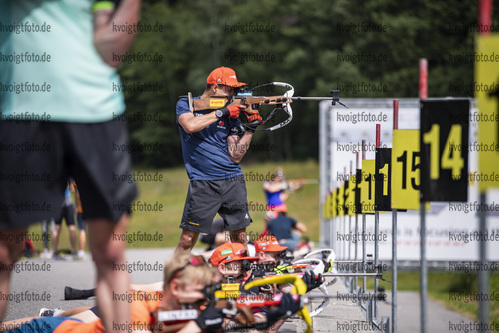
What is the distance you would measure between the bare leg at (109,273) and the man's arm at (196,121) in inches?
129

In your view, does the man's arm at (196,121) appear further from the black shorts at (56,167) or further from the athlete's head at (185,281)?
the black shorts at (56,167)

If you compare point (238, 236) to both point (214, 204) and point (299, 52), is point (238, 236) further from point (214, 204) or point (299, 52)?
point (299, 52)

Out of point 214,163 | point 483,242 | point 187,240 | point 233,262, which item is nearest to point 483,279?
point 483,242

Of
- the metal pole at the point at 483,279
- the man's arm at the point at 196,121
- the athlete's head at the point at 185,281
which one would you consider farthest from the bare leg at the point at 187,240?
the metal pole at the point at 483,279

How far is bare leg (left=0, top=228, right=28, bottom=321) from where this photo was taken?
10.7 feet

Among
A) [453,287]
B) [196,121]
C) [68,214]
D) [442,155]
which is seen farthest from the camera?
[453,287]

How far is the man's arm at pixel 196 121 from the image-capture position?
6.39m

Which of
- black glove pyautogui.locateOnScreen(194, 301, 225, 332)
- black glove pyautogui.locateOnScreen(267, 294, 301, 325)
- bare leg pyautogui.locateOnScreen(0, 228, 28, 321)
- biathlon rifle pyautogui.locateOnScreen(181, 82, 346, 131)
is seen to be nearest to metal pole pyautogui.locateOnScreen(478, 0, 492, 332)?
black glove pyautogui.locateOnScreen(267, 294, 301, 325)

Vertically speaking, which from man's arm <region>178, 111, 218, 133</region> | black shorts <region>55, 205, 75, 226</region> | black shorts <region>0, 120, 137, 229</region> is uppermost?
man's arm <region>178, 111, 218, 133</region>

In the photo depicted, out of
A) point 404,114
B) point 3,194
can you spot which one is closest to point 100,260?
point 3,194

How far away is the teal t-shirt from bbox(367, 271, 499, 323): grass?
12.9m

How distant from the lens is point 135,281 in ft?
31.6

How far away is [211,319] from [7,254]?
1.20m

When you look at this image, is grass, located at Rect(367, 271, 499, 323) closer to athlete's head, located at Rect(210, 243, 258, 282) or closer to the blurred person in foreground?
athlete's head, located at Rect(210, 243, 258, 282)
